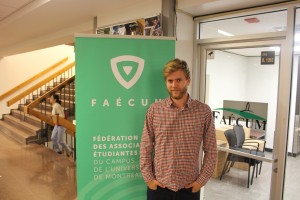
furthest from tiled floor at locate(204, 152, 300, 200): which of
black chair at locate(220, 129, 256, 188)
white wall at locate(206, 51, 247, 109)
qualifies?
white wall at locate(206, 51, 247, 109)

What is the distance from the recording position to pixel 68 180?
3883 mm

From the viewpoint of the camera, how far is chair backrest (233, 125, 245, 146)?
2.42m

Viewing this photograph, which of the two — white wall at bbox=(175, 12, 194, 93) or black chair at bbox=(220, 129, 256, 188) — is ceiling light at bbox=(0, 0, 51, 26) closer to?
white wall at bbox=(175, 12, 194, 93)

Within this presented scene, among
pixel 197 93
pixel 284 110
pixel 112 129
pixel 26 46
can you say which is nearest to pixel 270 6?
pixel 284 110

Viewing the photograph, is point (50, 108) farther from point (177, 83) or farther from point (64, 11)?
point (177, 83)

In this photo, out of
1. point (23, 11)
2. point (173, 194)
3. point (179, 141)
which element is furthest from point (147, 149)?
point (23, 11)

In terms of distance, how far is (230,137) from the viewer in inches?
99.1

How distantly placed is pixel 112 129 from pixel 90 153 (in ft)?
0.84

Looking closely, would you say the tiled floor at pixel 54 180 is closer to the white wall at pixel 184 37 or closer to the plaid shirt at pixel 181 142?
the plaid shirt at pixel 181 142

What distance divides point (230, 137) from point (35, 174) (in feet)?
10.8

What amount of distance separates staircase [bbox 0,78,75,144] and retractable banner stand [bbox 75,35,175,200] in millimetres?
4696

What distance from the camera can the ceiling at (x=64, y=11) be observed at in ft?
7.18

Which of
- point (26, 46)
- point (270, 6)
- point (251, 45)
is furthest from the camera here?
point (26, 46)

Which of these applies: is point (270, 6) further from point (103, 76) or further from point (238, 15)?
point (103, 76)
